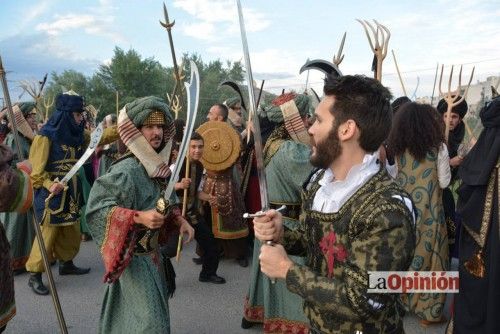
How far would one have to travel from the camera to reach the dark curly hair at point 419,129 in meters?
3.79

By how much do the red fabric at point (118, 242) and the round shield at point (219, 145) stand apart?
9.55ft

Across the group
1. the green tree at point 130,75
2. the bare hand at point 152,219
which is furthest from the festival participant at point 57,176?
the green tree at point 130,75

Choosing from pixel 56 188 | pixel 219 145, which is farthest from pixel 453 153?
pixel 56 188

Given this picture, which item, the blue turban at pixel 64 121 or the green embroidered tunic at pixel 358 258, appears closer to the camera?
the green embroidered tunic at pixel 358 258

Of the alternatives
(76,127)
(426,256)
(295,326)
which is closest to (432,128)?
(426,256)

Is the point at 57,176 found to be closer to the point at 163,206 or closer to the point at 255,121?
the point at 163,206

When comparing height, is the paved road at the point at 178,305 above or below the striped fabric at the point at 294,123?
below

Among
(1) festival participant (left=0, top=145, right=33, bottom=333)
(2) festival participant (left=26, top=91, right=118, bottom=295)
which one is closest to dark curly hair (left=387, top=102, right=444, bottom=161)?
(1) festival participant (left=0, top=145, right=33, bottom=333)

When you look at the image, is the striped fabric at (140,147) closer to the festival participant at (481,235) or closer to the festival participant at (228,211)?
the festival participant at (481,235)

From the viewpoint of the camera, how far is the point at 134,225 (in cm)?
249

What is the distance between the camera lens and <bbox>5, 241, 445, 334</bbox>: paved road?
409cm

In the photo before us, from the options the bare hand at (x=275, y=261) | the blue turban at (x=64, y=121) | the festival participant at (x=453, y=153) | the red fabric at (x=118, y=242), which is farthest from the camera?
the blue turban at (x=64, y=121)

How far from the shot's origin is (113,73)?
35.9 meters

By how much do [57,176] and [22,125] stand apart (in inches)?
48.7
